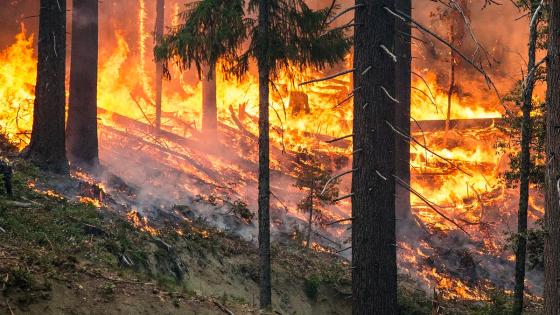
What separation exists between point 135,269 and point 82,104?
8245 mm

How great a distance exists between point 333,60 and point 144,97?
66.7 ft

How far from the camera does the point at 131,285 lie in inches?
293

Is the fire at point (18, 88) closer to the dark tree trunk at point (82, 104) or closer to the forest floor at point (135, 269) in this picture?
the dark tree trunk at point (82, 104)

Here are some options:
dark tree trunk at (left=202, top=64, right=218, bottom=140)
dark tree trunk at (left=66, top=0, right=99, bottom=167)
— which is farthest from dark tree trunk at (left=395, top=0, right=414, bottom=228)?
dark tree trunk at (left=66, top=0, right=99, bottom=167)

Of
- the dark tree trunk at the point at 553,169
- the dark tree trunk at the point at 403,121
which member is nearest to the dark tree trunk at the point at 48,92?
the dark tree trunk at the point at 553,169

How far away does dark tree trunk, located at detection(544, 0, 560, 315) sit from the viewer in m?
6.11

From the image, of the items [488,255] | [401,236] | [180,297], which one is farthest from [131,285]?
[488,255]

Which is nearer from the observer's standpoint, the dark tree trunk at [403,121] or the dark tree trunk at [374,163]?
the dark tree trunk at [374,163]

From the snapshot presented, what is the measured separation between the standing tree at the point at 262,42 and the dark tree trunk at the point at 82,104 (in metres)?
6.03

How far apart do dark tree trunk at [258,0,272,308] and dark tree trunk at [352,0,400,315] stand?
4384mm

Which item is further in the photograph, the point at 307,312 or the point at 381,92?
the point at 307,312

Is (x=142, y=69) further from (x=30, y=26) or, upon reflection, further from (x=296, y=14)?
(x=296, y=14)

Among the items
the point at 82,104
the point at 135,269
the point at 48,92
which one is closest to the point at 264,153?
the point at 135,269

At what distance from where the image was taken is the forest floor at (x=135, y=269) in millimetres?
6477
